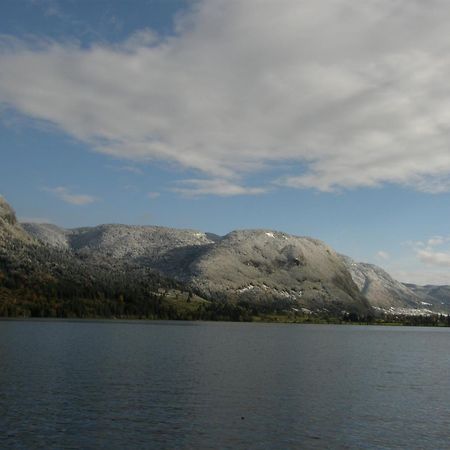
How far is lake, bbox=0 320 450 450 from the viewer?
56.9 metres

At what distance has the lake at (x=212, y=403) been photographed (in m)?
56.9

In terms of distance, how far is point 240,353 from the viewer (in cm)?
15400

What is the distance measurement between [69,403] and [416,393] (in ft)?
184

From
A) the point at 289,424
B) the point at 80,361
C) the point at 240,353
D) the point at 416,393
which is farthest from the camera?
the point at 240,353

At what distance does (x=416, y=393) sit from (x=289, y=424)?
37741 millimetres

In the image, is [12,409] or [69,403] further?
[69,403]

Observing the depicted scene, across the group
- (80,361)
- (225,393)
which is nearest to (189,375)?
(225,393)

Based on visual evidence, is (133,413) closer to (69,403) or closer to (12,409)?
(69,403)

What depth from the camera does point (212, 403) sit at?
248ft

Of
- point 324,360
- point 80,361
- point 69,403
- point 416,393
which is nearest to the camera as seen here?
point 69,403

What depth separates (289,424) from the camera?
64438mm

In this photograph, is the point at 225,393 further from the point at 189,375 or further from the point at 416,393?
the point at 416,393

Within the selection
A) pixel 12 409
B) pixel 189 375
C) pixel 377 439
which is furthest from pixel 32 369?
pixel 377 439

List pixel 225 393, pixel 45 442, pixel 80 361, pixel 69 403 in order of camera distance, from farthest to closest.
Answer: pixel 80 361 < pixel 225 393 < pixel 69 403 < pixel 45 442
